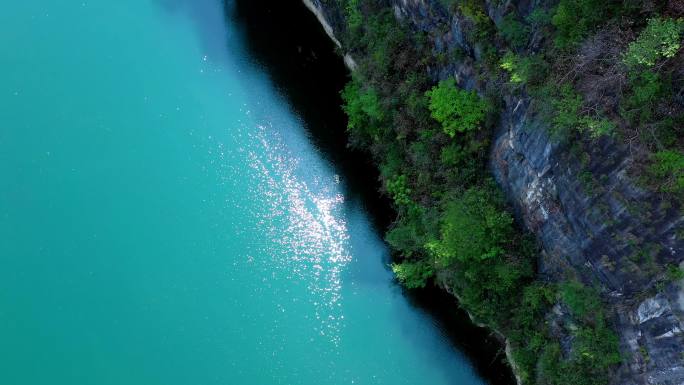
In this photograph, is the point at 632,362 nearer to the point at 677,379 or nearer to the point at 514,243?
the point at 677,379

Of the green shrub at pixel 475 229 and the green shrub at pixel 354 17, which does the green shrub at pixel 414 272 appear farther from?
the green shrub at pixel 354 17

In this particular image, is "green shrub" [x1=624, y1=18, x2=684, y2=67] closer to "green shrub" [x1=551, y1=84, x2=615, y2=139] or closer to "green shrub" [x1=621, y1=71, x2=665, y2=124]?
"green shrub" [x1=621, y1=71, x2=665, y2=124]

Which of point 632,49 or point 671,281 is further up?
point 632,49

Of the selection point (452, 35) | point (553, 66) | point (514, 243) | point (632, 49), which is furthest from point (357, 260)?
point (632, 49)

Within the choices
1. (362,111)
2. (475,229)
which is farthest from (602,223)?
(362,111)

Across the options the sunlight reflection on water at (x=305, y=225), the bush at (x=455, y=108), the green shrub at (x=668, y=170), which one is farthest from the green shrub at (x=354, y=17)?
the green shrub at (x=668, y=170)

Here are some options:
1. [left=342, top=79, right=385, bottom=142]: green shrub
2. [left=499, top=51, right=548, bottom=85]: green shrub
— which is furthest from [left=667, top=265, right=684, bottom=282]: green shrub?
[left=342, top=79, right=385, bottom=142]: green shrub
